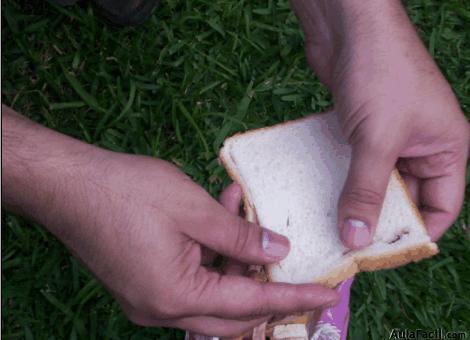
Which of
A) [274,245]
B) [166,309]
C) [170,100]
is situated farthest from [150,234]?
[170,100]

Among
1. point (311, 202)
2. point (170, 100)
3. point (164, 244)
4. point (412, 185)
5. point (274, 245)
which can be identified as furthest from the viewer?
point (170, 100)

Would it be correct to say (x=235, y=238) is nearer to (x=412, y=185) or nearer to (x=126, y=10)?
(x=412, y=185)

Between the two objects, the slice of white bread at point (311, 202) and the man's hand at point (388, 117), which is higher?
the man's hand at point (388, 117)

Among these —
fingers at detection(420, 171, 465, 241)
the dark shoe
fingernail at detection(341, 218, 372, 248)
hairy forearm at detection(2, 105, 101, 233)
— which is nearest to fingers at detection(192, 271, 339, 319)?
fingernail at detection(341, 218, 372, 248)

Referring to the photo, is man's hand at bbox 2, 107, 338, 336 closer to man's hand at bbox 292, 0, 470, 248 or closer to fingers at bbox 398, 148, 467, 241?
man's hand at bbox 292, 0, 470, 248

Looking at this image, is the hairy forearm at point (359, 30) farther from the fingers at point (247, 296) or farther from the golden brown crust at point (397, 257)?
the fingers at point (247, 296)

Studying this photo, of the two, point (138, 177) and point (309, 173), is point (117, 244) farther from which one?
point (309, 173)

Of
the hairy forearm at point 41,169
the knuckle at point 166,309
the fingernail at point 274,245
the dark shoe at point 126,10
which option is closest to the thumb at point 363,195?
the fingernail at point 274,245
